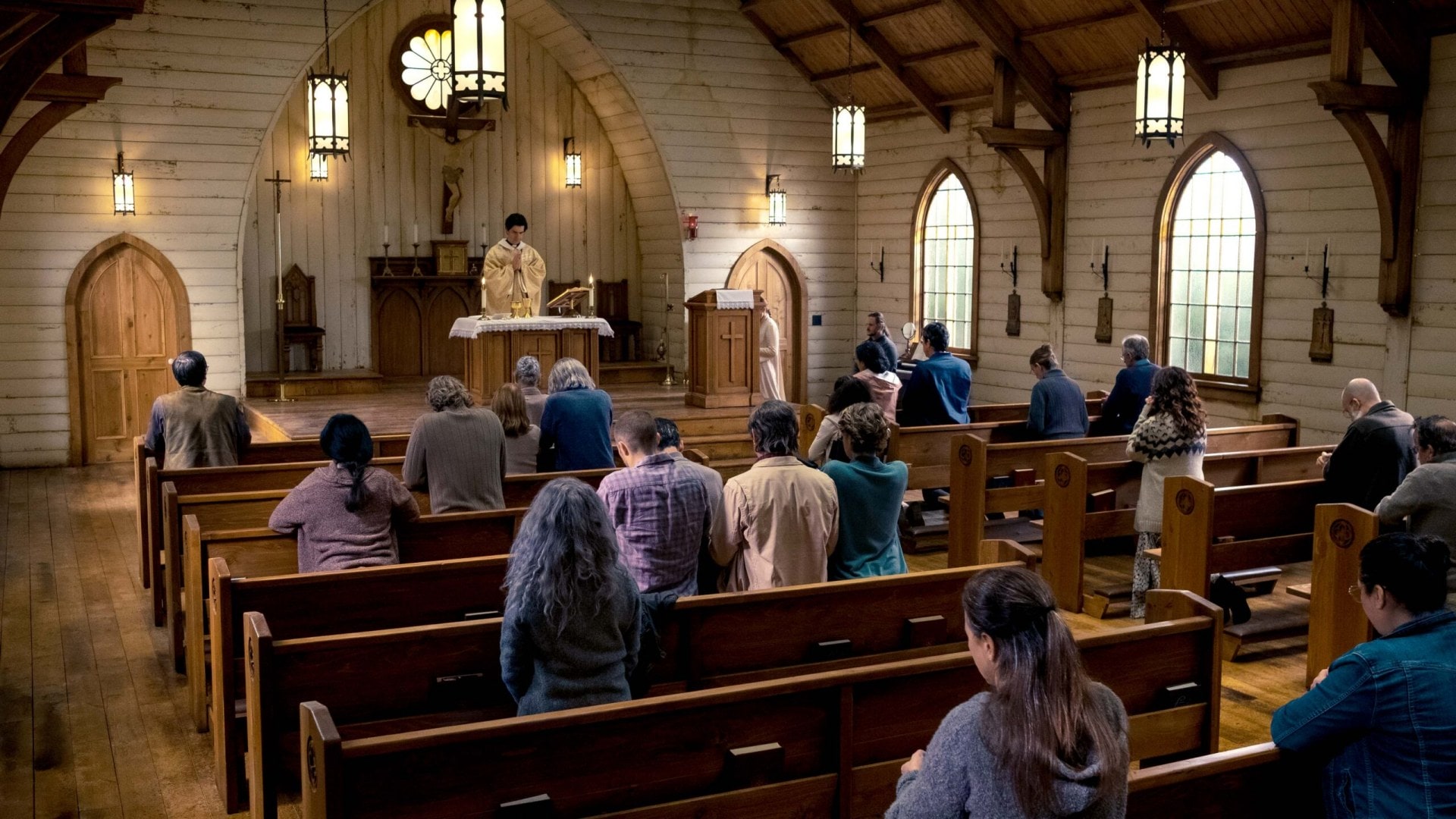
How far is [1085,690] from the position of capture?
78.6 inches

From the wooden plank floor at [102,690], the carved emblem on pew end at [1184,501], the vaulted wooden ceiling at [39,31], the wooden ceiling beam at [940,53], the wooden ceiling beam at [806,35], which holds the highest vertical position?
the wooden ceiling beam at [806,35]

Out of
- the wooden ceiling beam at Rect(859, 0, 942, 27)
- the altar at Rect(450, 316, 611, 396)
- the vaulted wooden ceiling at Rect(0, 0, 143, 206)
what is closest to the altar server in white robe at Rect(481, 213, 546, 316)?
the altar at Rect(450, 316, 611, 396)

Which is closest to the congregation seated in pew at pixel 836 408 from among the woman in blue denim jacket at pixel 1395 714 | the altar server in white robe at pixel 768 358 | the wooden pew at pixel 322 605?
the wooden pew at pixel 322 605

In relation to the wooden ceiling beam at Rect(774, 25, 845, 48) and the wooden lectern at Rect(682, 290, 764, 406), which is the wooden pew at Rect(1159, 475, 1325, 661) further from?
the wooden ceiling beam at Rect(774, 25, 845, 48)

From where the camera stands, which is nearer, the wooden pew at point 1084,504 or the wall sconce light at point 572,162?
the wooden pew at point 1084,504

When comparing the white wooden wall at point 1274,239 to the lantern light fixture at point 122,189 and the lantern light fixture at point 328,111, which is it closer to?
the lantern light fixture at point 328,111

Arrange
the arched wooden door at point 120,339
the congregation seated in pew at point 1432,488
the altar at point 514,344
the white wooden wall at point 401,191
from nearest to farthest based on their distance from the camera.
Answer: the congregation seated in pew at point 1432,488 → the altar at point 514,344 → the arched wooden door at point 120,339 → the white wooden wall at point 401,191

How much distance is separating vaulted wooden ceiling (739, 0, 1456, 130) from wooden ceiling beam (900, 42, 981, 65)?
1 cm

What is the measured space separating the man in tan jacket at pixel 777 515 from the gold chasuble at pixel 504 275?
22.0 feet

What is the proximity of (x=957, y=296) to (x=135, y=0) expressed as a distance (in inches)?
371

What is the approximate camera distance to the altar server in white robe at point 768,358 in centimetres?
1144

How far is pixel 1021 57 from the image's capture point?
11.2m

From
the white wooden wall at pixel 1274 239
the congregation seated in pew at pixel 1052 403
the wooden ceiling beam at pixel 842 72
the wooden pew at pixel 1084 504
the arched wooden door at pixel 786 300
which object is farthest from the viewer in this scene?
the arched wooden door at pixel 786 300

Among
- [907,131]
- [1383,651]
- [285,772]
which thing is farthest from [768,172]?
[1383,651]
